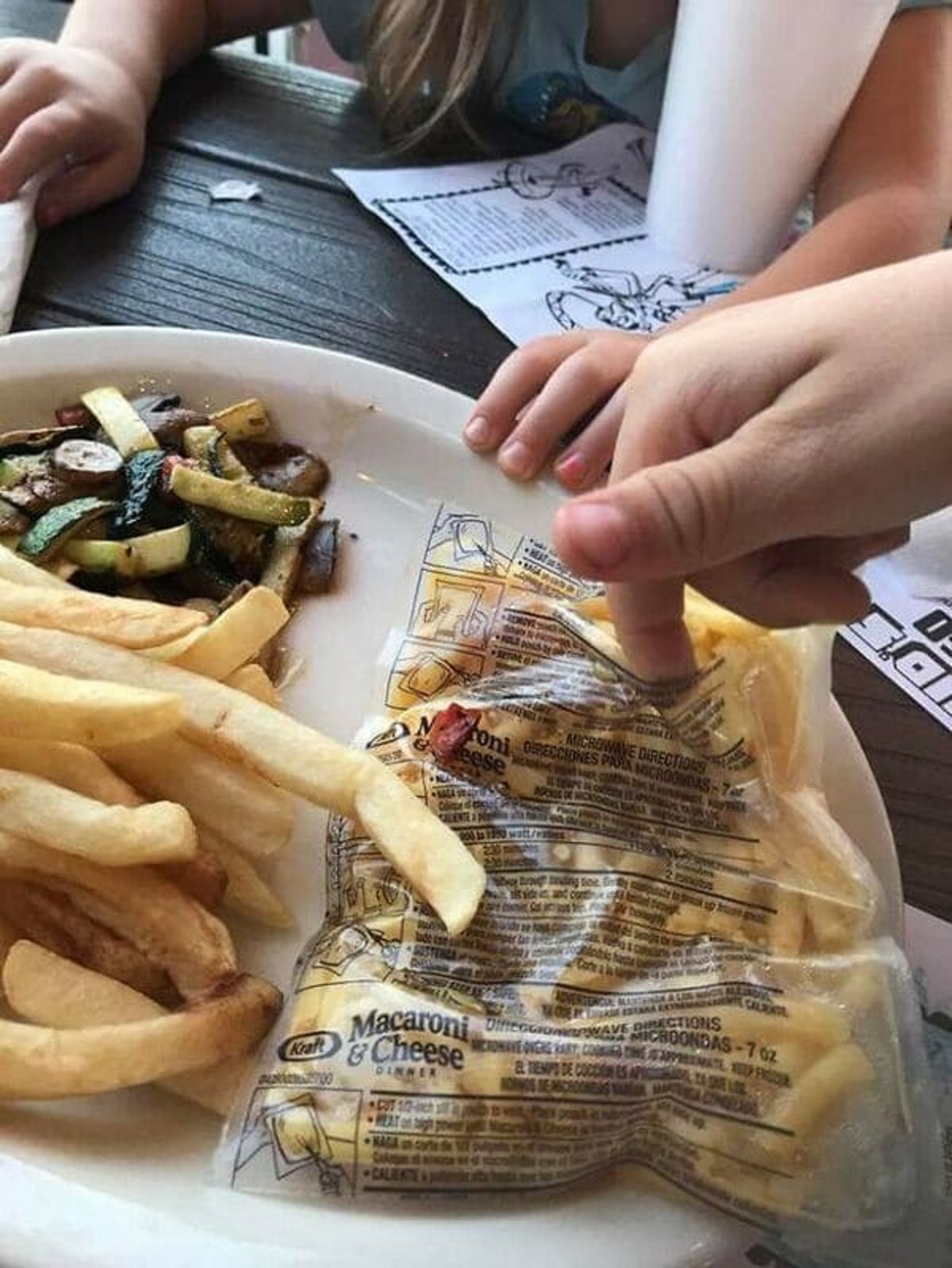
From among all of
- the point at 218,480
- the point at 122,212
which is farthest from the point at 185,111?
the point at 218,480

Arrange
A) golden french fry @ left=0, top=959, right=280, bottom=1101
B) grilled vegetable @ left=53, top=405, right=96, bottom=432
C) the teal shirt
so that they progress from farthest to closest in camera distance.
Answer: the teal shirt → grilled vegetable @ left=53, top=405, right=96, bottom=432 → golden french fry @ left=0, top=959, right=280, bottom=1101

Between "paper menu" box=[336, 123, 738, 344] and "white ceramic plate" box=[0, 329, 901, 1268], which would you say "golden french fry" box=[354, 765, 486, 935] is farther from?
"paper menu" box=[336, 123, 738, 344]

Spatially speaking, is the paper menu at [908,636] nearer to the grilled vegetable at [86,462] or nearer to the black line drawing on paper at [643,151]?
the grilled vegetable at [86,462]

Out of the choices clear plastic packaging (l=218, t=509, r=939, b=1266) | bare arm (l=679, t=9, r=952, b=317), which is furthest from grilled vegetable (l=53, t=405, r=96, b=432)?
bare arm (l=679, t=9, r=952, b=317)

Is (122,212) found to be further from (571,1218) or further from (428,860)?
(571,1218)

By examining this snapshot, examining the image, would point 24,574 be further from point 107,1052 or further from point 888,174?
point 888,174

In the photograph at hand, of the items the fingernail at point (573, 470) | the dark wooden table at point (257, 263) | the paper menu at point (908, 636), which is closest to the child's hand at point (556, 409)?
the fingernail at point (573, 470)

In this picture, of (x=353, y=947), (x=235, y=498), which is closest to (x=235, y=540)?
(x=235, y=498)
